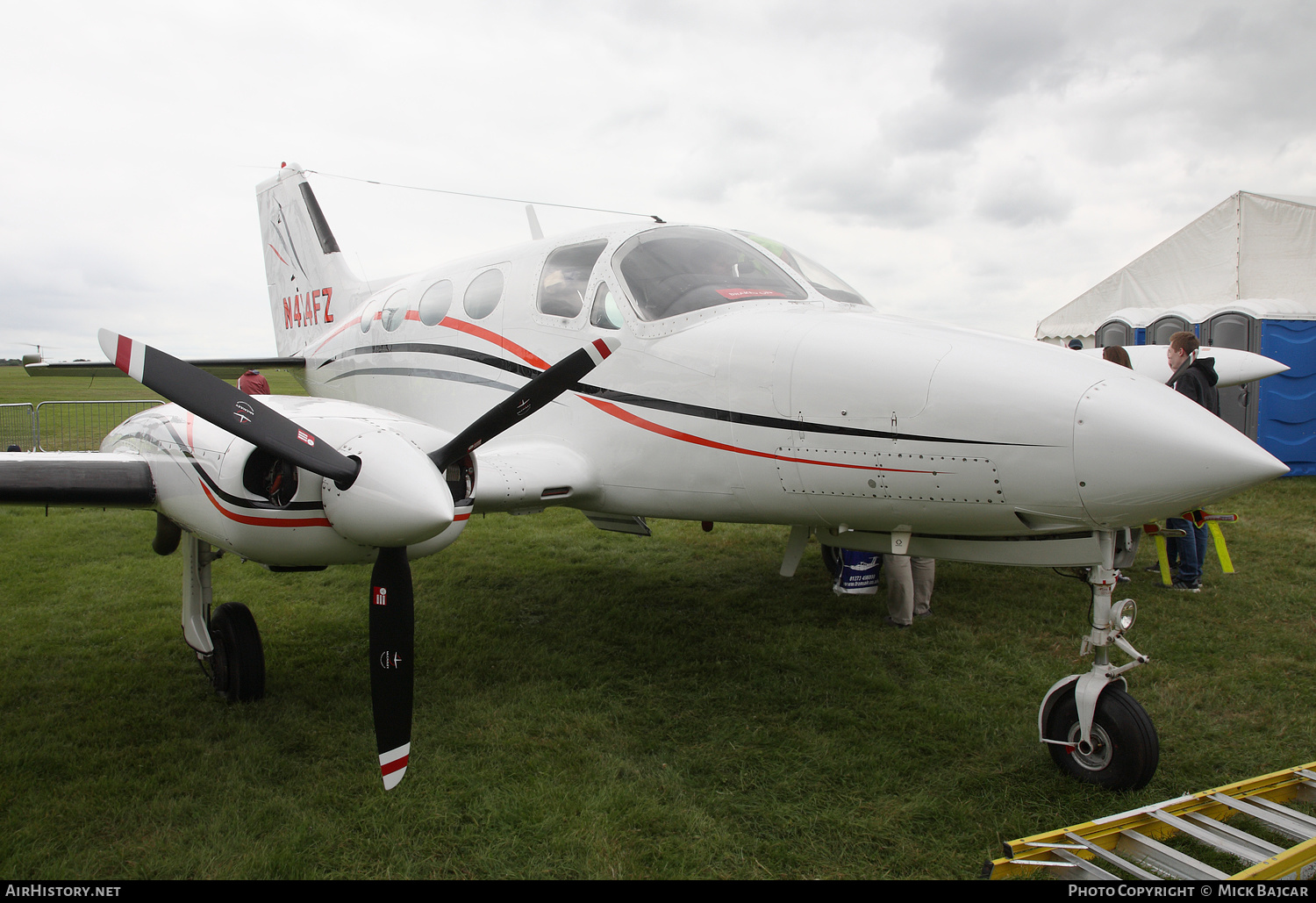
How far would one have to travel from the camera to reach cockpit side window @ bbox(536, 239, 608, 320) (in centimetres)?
497

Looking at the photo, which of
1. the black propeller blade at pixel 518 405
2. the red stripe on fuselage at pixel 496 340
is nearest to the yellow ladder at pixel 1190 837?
the black propeller blade at pixel 518 405

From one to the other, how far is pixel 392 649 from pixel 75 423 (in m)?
18.0

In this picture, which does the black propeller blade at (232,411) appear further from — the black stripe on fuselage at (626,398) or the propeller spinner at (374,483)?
the black stripe on fuselage at (626,398)

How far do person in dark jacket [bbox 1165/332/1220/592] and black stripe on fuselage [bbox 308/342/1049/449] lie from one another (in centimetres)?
443

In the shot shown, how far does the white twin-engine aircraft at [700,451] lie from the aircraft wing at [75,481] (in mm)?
12

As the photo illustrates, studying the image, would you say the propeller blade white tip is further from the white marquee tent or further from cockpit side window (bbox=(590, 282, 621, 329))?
the white marquee tent

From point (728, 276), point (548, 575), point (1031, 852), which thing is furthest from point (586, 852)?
point (548, 575)

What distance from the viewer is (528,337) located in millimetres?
5133

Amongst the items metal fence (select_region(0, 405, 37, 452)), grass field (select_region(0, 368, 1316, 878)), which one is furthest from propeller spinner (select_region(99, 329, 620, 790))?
metal fence (select_region(0, 405, 37, 452))

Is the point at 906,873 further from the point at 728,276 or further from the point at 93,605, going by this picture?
the point at 93,605

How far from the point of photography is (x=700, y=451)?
14.0 ft

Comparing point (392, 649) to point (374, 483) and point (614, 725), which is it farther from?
point (614, 725)

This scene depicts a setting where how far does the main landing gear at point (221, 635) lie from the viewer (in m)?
4.71

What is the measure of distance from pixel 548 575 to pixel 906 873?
5.29 metres
